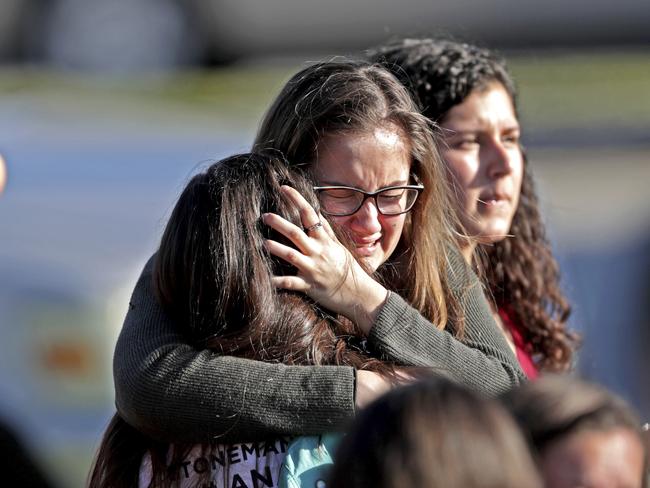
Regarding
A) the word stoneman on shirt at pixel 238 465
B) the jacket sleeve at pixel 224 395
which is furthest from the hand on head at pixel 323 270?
the word stoneman on shirt at pixel 238 465

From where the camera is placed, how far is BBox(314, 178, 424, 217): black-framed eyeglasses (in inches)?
65.1

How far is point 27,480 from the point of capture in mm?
3508

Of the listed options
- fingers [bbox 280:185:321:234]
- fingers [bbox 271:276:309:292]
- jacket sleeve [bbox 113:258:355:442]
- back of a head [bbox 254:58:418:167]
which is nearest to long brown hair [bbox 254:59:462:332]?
back of a head [bbox 254:58:418:167]

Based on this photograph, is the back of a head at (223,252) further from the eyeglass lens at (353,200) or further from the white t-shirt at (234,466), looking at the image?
the white t-shirt at (234,466)

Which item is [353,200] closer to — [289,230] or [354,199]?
[354,199]

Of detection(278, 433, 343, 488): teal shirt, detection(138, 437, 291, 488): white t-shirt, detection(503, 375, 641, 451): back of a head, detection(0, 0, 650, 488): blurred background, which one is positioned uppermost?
detection(503, 375, 641, 451): back of a head

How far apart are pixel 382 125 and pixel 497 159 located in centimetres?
65

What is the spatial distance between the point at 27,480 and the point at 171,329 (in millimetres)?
2235

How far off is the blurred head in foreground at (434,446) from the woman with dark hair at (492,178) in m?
1.12

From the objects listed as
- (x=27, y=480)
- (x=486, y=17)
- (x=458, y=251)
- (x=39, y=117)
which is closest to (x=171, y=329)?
(x=458, y=251)

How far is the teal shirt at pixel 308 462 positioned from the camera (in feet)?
4.57

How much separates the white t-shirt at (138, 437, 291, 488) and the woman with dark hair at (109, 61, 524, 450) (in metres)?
0.03

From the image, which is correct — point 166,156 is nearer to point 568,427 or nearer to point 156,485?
point 156,485

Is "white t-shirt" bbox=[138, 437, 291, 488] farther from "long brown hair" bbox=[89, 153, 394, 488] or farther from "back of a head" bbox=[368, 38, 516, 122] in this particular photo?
"back of a head" bbox=[368, 38, 516, 122]
